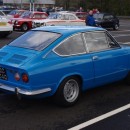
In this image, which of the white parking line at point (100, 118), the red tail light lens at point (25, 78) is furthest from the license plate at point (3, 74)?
the white parking line at point (100, 118)

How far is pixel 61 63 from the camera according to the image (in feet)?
20.5

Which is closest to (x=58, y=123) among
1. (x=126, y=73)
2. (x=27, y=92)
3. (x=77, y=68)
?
(x=27, y=92)

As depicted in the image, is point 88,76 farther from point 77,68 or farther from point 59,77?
point 59,77

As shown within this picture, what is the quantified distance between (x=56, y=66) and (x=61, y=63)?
0.14 m

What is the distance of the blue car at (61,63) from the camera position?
5.95m

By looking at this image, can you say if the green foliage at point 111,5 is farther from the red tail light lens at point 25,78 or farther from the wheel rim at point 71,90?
the red tail light lens at point 25,78

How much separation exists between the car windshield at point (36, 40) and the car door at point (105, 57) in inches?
30.9

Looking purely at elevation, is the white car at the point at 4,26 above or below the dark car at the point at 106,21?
above

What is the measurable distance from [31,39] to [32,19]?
62.4 ft

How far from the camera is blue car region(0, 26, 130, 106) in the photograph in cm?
595

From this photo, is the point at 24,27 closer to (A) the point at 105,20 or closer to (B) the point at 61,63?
(A) the point at 105,20

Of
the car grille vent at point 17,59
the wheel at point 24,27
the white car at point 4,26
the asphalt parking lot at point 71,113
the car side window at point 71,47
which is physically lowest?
the wheel at point 24,27

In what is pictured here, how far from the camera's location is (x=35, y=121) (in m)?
5.76

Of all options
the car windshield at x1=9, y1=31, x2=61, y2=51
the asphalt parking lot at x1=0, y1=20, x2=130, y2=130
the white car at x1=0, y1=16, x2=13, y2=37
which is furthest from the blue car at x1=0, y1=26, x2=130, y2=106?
the white car at x1=0, y1=16, x2=13, y2=37
